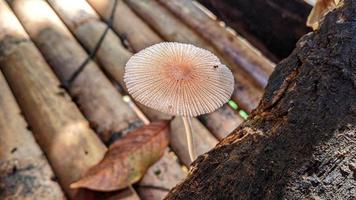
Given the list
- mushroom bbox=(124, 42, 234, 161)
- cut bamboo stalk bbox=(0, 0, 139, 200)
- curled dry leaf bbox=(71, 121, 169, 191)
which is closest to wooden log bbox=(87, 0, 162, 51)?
cut bamboo stalk bbox=(0, 0, 139, 200)

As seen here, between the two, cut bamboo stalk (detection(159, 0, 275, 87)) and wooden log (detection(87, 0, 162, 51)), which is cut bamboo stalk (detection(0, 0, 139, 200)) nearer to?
wooden log (detection(87, 0, 162, 51))

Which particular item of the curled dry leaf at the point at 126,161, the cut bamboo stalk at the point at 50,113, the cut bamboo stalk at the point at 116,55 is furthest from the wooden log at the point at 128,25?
the curled dry leaf at the point at 126,161

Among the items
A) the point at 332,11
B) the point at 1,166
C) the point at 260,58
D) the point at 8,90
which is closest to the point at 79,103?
the point at 8,90

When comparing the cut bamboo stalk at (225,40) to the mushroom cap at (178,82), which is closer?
the mushroom cap at (178,82)

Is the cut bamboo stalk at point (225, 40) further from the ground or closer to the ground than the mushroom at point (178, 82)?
closer to the ground

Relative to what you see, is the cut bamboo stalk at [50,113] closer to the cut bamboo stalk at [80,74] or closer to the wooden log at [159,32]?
the cut bamboo stalk at [80,74]

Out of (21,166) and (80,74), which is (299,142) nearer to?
(21,166)

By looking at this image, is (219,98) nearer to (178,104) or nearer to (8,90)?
(178,104)
